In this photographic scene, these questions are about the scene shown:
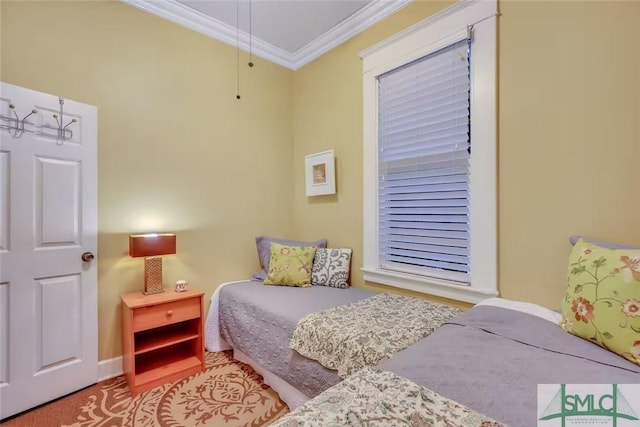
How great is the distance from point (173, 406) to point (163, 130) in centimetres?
205

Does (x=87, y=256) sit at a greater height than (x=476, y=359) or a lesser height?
→ greater

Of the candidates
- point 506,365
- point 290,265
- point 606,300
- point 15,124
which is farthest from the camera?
point 290,265

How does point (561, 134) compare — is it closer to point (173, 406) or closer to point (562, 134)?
point (562, 134)

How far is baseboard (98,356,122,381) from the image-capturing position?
2.10m

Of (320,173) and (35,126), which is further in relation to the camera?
(320,173)

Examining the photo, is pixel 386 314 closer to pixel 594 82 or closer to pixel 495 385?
pixel 495 385

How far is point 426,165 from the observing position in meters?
2.17

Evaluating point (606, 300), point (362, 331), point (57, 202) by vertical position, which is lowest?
point (362, 331)

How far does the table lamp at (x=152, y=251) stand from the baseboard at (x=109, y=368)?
0.55m

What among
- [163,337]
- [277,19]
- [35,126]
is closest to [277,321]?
[163,337]

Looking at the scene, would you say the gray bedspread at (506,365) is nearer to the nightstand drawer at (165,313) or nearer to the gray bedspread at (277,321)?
the gray bedspread at (277,321)

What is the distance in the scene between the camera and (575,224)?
1.54m

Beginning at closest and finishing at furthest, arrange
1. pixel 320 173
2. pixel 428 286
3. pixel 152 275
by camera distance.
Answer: pixel 428 286 → pixel 152 275 → pixel 320 173

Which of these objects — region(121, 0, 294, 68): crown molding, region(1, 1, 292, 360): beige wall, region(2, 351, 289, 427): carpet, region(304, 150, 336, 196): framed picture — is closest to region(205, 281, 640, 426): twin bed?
region(2, 351, 289, 427): carpet
